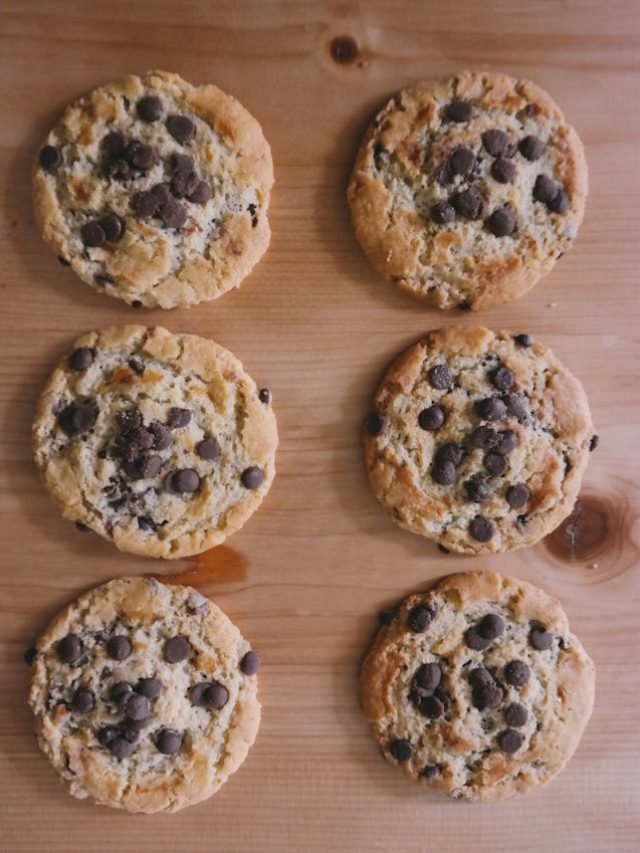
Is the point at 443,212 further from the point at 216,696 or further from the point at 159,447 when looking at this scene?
the point at 216,696

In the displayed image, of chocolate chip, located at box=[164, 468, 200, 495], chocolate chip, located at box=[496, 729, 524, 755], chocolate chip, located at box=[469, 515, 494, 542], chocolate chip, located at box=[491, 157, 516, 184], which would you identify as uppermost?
chocolate chip, located at box=[491, 157, 516, 184]

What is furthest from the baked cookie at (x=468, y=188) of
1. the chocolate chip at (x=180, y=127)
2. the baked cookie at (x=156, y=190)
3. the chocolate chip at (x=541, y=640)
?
the chocolate chip at (x=541, y=640)

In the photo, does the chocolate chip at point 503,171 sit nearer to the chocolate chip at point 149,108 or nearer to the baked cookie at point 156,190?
the baked cookie at point 156,190

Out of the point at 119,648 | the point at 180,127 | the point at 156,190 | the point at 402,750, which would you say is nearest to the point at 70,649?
the point at 119,648

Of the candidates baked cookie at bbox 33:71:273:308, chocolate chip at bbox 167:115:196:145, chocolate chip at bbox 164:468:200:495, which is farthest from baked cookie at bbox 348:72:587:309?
chocolate chip at bbox 164:468:200:495

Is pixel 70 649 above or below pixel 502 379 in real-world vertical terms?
below

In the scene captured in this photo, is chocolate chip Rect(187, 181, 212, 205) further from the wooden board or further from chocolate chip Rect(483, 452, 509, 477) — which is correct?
chocolate chip Rect(483, 452, 509, 477)
